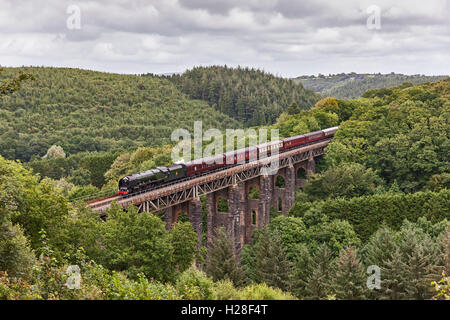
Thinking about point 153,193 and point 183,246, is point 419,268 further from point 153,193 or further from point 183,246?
point 153,193

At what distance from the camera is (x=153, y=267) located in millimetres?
32750

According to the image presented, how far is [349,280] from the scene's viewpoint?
36781 millimetres

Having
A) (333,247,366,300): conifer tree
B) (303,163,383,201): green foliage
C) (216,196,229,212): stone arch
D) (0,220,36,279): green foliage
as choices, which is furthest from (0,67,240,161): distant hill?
(0,220,36,279): green foliage

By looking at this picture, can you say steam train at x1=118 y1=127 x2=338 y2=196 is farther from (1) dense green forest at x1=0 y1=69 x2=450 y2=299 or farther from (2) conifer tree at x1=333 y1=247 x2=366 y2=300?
(2) conifer tree at x1=333 y1=247 x2=366 y2=300

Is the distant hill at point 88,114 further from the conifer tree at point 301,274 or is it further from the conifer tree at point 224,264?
the conifer tree at point 301,274

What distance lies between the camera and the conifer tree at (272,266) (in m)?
44.3

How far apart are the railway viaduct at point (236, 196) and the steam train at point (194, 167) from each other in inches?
41.1

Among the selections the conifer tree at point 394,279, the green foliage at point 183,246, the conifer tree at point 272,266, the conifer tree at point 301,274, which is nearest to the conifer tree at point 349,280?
the conifer tree at point 394,279

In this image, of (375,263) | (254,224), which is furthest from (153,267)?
(254,224)

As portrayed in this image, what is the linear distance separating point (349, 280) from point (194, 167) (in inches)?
935

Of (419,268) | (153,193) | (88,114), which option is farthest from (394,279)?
(88,114)
